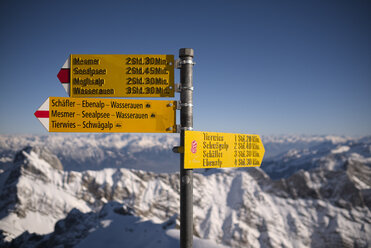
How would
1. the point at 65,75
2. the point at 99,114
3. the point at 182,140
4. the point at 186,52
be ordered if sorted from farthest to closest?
the point at 65,75 → the point at 99,114 → the point at 186,52 → the point at 182,140

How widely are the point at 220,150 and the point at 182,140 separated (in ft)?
2.77

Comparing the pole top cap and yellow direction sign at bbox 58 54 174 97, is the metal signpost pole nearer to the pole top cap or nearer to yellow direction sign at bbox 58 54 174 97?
the pole top cap

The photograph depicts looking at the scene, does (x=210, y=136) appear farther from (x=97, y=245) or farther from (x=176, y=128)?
(x=97, y=245)

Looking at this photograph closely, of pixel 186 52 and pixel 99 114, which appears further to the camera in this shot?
pixel 99 114

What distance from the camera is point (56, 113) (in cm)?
463

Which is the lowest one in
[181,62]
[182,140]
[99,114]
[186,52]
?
[182,140]

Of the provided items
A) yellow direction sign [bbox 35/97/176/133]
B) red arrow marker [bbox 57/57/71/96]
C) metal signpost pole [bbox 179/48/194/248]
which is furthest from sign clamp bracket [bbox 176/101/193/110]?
red arrow marker [bbox 57/57/71/96]

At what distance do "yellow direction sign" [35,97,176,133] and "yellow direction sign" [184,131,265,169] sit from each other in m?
0.71

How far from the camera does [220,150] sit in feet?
15.3

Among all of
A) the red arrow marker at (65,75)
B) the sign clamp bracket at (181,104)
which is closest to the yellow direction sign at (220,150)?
the sign clamp bracket at (181,104)

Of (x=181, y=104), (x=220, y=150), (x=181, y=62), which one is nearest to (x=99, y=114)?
(x=181, y=104)

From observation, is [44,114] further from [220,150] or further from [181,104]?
[220,150]

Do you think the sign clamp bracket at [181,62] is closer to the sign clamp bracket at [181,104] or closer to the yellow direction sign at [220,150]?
the sign clamp bracket at [181,104]

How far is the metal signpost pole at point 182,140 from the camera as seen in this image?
428 cm
